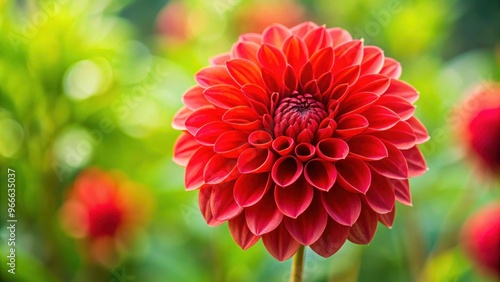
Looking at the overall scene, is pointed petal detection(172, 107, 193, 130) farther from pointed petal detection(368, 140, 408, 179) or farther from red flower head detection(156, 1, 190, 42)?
red flower head detection(156, 1, 190, 42)

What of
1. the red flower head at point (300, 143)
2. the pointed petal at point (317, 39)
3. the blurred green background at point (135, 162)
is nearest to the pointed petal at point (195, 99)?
the red flower head at point (300, 143)

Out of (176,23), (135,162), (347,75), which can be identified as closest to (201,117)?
(347,75)

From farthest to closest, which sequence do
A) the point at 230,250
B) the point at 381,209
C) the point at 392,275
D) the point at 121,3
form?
the point at 121,3, the point at 392,275, the point at 230,250, the point at 381,209

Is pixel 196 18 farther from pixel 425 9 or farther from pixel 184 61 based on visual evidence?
pixel 425 9

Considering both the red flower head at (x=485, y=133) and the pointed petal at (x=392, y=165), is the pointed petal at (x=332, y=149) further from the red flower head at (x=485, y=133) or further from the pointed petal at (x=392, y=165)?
the red flower head at (x=485, y=133)

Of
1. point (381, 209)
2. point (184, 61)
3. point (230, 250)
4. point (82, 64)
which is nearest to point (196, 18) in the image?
point (184, 61)

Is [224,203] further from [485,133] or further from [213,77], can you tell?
[485,133]
